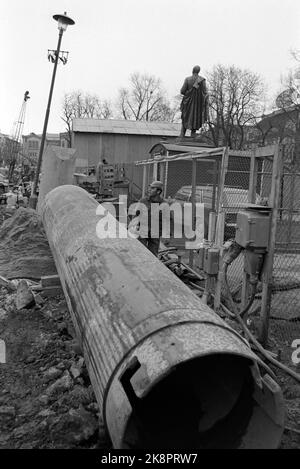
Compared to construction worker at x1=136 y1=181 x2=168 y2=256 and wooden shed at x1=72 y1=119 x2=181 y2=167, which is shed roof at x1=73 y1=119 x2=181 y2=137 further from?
construction worker at x1=136 y1=181 x2=168 y2=256

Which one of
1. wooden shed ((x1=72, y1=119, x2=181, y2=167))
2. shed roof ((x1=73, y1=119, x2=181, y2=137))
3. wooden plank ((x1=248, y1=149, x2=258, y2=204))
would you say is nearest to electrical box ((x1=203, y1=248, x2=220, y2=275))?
wooden plank ((x1=248, y1=149, x2=258, y2=204))

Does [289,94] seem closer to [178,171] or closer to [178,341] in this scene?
[178,171]

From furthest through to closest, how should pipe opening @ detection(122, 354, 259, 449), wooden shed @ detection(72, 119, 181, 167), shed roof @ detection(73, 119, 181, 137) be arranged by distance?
1. shed roof @ detection(73, 119, 181, 137)
2. wooden shed @ detection(72, 119, 181, 167)
3. pipe opening @ detection(122, 354, 259, 449)

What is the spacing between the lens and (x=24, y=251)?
8352 millimetres

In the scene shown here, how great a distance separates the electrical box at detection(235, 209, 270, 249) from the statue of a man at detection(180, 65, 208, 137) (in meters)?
11.6

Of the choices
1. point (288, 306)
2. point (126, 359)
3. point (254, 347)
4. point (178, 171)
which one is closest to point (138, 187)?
point (178, 171)

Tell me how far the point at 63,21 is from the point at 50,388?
12594 mm

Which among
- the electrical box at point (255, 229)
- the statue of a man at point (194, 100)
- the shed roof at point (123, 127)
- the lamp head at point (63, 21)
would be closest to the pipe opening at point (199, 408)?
the electrical box at point (255, 229)

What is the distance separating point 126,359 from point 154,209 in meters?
4.93

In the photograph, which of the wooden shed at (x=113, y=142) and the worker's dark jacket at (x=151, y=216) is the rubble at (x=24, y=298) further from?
the wooden shed at (x=113, y=142)

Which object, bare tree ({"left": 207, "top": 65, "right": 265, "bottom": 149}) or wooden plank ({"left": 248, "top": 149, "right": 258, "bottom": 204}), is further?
bare tree ({"left": 207, "top": 65, "right": 265, "bottom": 149})

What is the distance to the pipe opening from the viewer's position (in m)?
2.73

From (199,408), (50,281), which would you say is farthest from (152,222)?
(199,408)
